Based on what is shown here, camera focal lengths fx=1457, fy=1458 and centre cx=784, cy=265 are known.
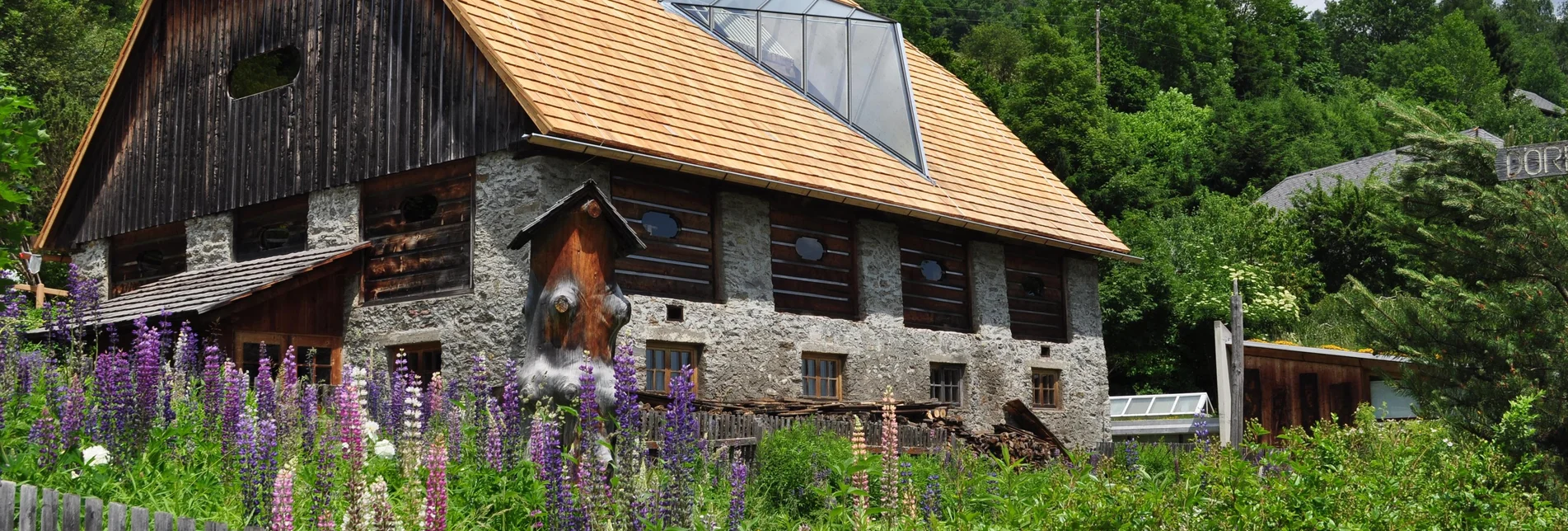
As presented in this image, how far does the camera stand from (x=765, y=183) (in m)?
16.3

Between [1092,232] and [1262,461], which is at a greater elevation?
[1092,232]

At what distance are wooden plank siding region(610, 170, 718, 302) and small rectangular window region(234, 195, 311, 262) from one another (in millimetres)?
4223

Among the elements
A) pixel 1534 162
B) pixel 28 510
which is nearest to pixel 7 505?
pixel 28 510

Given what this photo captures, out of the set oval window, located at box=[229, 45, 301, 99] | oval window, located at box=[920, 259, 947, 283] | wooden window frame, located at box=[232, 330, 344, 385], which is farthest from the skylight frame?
wooden window frame, located at box=[232, 330, 344, 385]

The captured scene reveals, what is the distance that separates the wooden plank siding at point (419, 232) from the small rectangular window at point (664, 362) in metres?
2.11

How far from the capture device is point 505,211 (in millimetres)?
15289

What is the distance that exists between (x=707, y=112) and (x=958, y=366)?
543 cm

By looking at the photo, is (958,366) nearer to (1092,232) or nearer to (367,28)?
(1092,232)

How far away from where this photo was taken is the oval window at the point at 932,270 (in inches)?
774

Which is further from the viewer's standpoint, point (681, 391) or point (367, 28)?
point (367, 28)

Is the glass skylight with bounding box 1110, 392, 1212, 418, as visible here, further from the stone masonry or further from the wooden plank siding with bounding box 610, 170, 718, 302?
the wooden plank siding with bounding box 610, 170, 718, 302

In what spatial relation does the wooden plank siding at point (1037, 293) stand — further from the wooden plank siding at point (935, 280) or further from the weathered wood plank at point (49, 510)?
the weathered wood plank at point (49, 510)

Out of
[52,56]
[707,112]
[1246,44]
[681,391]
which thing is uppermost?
[1246,44]

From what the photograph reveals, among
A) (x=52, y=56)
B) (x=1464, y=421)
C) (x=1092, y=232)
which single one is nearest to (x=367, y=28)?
(x=1092, y=232)
